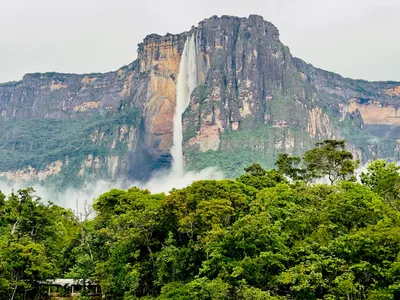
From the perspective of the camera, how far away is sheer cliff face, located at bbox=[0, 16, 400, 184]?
134m

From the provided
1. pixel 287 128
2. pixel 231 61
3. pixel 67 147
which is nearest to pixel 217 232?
pixel 287 128

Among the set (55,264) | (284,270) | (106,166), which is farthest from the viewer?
(106,166)

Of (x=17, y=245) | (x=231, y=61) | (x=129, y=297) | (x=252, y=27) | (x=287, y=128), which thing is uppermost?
(x=252, y=27)

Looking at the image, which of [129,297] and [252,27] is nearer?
[129,297]

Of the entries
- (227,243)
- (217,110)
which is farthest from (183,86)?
(227,243)

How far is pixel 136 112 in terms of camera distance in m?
154

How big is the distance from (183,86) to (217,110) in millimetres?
22230

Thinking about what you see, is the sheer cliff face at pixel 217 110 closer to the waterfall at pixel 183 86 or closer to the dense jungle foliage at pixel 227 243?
the waterfall at pixel 183 86

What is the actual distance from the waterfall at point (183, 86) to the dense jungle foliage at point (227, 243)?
102751 millimetres

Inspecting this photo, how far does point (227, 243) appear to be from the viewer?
28.0m

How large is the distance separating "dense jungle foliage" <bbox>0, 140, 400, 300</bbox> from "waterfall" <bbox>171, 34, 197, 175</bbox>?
337ft

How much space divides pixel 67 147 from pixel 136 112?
86.5 feet

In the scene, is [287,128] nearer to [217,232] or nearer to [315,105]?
[315,105]

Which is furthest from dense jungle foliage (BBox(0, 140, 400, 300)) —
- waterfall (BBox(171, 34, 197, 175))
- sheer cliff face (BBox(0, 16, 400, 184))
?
waterfall (BBox(171, 34, 197, 175))
